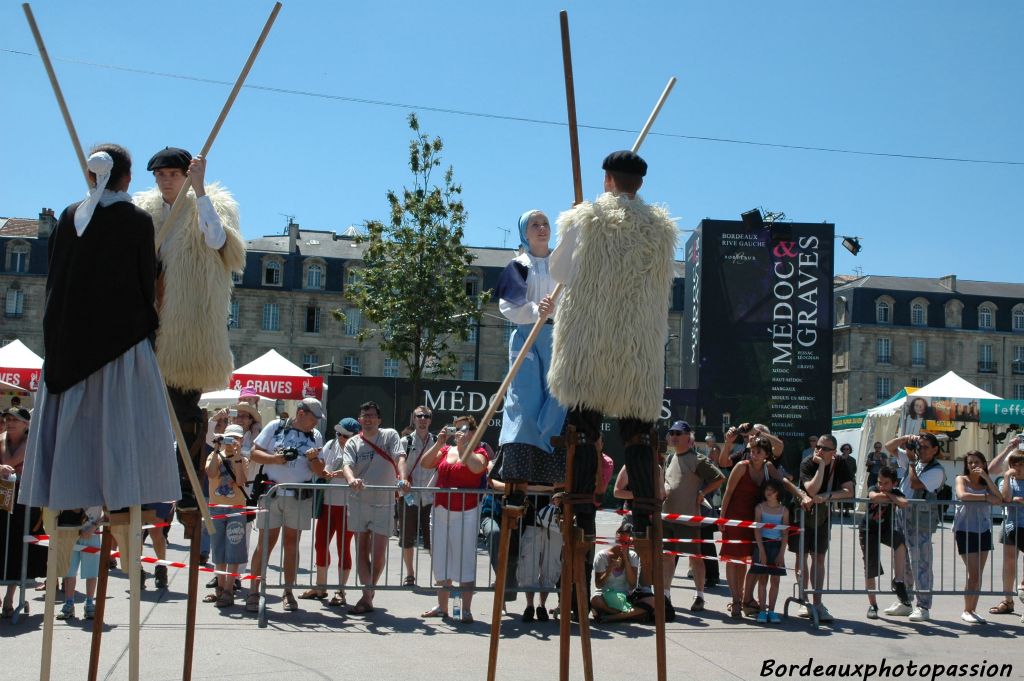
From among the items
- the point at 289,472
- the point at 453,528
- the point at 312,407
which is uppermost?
the point at 312,407

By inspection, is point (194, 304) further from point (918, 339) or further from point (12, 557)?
point (918, 339)

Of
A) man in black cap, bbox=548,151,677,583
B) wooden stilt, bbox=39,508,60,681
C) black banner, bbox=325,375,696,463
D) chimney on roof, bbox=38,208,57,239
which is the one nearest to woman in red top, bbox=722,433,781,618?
man in black cap, bbox=548,151,677,583

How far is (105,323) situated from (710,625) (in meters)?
5.68

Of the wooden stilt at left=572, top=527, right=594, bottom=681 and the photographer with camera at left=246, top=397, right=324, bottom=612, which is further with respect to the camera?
the photographer with camera at left=246, top=397, right=324, bottom=612

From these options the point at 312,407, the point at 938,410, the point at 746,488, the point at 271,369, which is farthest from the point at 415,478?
the point at 938,410

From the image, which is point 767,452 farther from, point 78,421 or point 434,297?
point 434,297

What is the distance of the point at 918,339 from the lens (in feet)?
203

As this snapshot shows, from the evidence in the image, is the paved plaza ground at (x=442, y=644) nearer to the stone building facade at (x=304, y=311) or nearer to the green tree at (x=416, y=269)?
the green tree at (x=416, y=269)

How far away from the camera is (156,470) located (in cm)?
386

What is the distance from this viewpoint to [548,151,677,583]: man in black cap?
451 centimetres

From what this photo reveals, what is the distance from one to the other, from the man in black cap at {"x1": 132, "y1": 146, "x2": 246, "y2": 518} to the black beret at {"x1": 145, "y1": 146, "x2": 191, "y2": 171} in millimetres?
16

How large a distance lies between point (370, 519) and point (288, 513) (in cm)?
67

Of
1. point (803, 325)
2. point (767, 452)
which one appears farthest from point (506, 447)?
point (803, 325)

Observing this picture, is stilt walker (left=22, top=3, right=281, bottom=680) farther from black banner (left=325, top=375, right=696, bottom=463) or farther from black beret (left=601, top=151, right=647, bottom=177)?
black banner (left=325, top=375, right=696, bottom=463)
